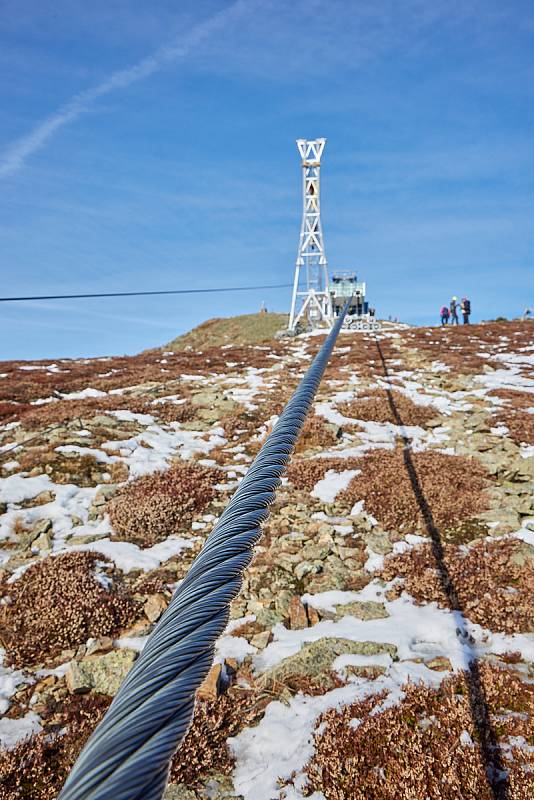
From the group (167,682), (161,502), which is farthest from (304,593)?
(167,682)

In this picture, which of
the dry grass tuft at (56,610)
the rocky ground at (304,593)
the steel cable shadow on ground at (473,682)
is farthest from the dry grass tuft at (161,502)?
the steel cable shadow on ground at (473,682)

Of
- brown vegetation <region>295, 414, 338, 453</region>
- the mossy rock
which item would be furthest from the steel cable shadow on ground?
brown vegetation <region>295, 414, 338, 453</region>

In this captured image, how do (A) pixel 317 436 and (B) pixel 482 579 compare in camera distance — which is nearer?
(B) pixel 482 579

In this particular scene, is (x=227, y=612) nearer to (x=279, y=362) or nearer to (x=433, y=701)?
(x=433, y=701)

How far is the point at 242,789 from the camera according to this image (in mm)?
3838

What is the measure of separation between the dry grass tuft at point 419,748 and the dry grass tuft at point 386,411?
31.0ft

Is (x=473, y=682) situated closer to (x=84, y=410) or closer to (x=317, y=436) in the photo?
(x=317, y=436)

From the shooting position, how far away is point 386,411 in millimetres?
14414

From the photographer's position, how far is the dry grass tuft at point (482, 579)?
573 cm

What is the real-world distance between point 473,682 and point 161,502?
19.5 ft

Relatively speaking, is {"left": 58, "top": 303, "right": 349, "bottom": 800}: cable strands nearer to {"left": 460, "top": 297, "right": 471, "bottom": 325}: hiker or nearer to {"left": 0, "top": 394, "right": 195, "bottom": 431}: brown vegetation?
{"left": 0, "top": 394, "right": 195, "bottom": 431}: brown vegetation

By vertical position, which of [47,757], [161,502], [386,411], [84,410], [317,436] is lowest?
[47,757]

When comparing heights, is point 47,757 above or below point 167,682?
below

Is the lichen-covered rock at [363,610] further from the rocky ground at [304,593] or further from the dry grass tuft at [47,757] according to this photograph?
the dry grass tuft at [47,757]
